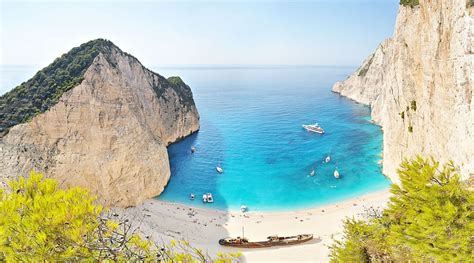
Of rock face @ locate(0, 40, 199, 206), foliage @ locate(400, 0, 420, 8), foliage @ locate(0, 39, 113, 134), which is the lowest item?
rock face @ locate(0, 40, 199, 206)

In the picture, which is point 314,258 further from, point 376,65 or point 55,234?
point 376,65

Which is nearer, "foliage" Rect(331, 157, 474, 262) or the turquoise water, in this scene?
"foliage" Rect(331, 157, 474, 262)

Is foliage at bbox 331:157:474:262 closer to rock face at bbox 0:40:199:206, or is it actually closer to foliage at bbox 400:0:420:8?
foliage at bbox 400:0:420:8

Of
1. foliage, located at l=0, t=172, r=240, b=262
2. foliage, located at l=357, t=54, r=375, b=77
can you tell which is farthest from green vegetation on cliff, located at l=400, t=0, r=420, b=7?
foliage, located at l=357, t=54, r=375, b=77

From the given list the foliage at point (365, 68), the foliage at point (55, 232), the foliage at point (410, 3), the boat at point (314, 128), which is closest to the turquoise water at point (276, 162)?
the boat at point (314, 128)

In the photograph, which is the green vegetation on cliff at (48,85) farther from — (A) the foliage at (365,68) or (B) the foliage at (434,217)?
(A) the foliage at (365,68)

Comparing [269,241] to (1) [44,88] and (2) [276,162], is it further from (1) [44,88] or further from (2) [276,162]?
(1) [44,88]
